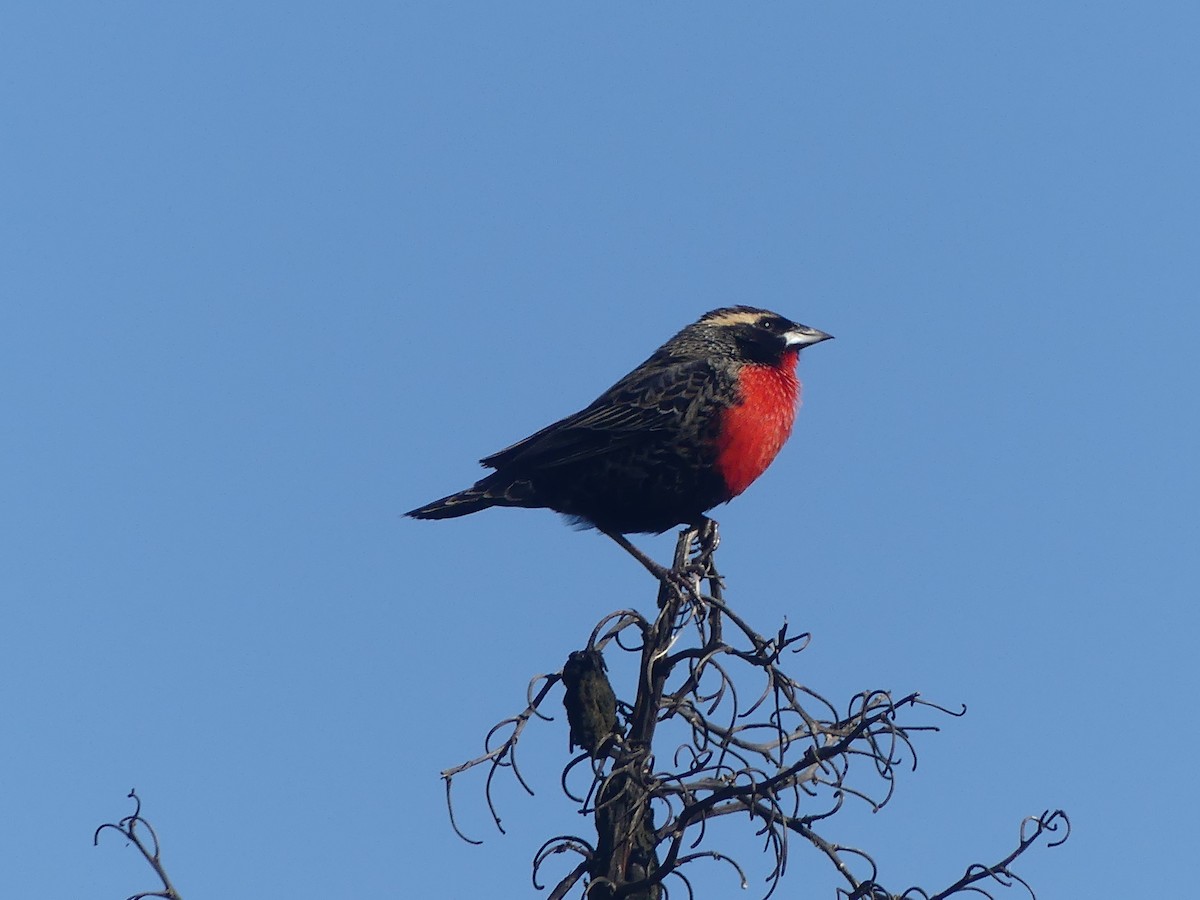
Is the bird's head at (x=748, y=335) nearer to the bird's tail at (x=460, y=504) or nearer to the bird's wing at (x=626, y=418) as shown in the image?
the bird's wing at (x=626, y=418)

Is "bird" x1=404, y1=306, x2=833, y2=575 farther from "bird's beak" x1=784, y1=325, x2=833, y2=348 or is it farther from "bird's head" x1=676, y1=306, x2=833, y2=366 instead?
"bird's beak" x1=784, y1=325, x2=833, y2=348

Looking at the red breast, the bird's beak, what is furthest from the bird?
the bird's beak

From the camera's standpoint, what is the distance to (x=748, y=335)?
6398 mm

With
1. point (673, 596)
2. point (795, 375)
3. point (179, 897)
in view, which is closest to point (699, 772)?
point (673, 596)

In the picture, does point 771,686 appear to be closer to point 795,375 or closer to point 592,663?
point 592,663

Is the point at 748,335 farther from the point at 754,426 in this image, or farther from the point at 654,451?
the point at 654,451

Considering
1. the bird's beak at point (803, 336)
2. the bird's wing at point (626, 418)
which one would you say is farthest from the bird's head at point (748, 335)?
the bird's wing at point (626, 418)

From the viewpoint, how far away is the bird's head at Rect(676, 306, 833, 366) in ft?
20.6

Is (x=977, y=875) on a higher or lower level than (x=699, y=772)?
lower

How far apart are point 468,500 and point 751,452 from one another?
46.3 inches

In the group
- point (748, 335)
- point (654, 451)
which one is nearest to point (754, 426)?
point (654, 451)

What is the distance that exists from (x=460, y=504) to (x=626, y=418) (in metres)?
0.78

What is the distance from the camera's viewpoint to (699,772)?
3449mm

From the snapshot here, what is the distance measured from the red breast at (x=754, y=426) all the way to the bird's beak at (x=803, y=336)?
26cm
